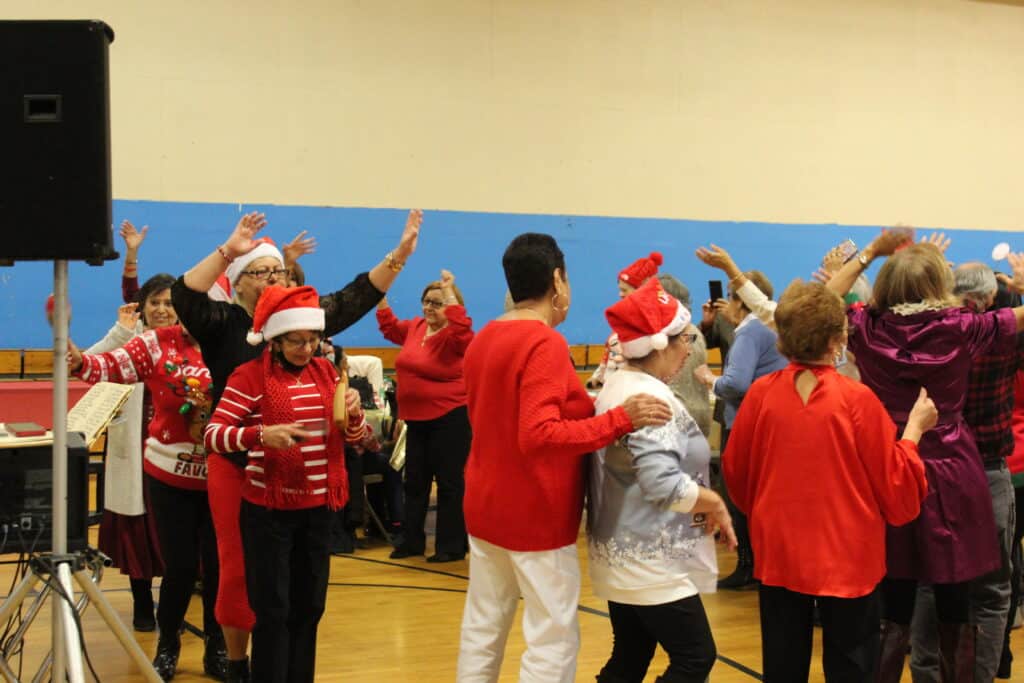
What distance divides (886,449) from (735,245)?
663 cm

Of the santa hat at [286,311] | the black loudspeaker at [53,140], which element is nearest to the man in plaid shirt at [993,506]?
the santa hat at [286,311]

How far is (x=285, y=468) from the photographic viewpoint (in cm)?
311

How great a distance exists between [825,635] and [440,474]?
356 cm

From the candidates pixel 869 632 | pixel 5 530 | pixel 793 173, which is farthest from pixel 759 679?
pixel 793 173

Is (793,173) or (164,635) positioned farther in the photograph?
(793,173)

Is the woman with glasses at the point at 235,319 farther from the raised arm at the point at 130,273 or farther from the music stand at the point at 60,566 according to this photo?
the raised arm at the point at 130,273

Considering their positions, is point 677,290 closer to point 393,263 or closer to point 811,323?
point 393,263

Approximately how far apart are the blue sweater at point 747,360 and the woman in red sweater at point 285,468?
6.70 ft

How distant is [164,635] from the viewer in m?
3.94

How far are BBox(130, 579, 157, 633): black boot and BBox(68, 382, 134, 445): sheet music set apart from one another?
0.91 metres

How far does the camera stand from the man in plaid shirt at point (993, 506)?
3398mm

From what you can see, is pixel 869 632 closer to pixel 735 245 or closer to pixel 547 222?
pixel 547 222

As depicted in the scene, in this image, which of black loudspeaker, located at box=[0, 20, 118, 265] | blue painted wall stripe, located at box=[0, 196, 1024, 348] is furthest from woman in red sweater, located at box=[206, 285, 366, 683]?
blue painted wall stripe, located at box=[0, 196, 1024, 348]

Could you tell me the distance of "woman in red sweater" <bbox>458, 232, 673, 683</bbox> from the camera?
2.61 metres
